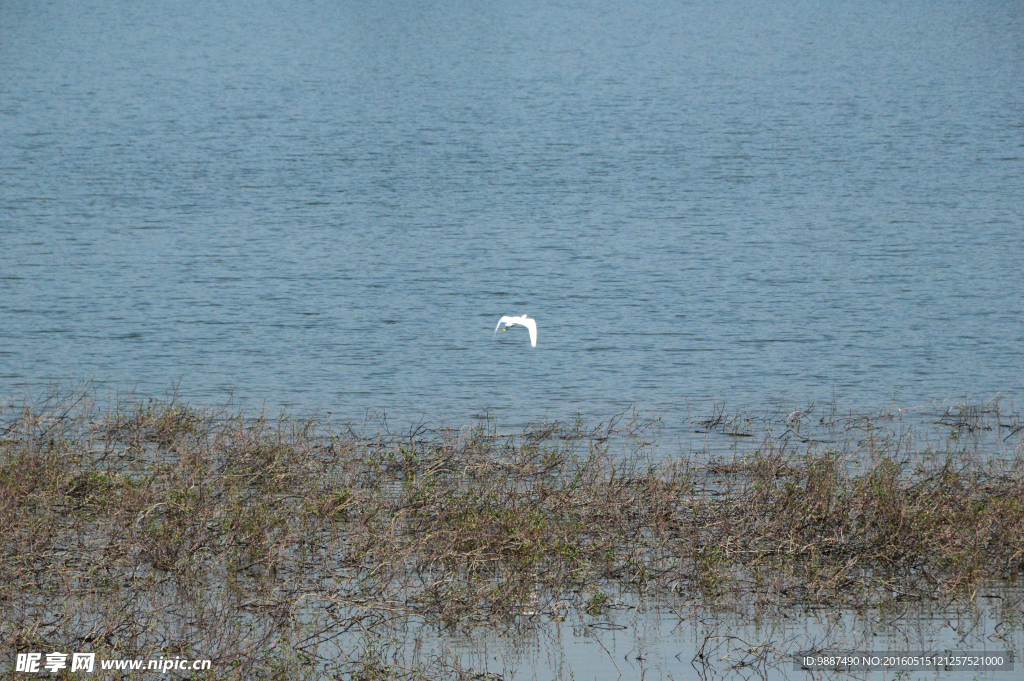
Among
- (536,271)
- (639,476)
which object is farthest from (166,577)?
(536,271)

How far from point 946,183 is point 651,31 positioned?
7075cm

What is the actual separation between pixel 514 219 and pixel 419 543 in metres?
42.8

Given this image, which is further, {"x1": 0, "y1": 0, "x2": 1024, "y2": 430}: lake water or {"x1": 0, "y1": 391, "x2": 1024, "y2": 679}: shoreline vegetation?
{"x1": 0, "y1": 0, "x2": 1024, "y2": 430}: lake water

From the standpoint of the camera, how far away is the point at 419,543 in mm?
15797

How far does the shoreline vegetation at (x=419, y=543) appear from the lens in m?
13.9

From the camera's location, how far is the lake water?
34.2 meters

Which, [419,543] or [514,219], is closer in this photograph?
[419,543]

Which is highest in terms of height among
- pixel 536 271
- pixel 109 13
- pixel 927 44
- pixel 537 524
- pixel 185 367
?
pixel 109 13

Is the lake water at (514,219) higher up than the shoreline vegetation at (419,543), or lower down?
higher up

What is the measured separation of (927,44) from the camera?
117562mm

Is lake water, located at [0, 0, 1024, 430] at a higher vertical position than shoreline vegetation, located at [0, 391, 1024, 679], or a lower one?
higher

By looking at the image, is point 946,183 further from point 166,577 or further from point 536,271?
point 166,577

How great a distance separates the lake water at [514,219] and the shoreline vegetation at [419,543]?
9.09 meters

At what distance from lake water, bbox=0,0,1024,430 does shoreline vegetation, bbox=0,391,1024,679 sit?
9.09 m
